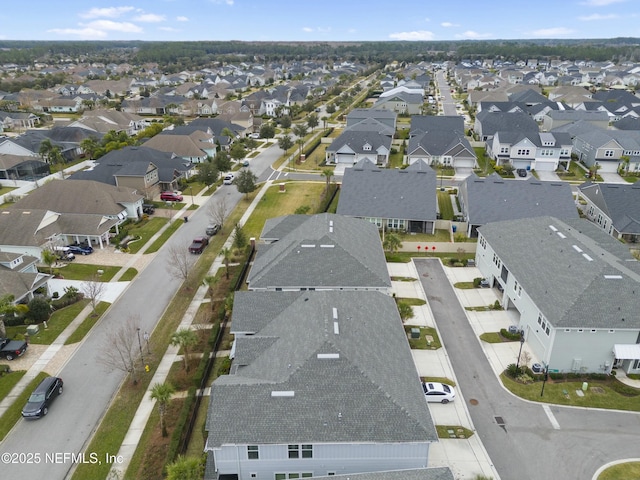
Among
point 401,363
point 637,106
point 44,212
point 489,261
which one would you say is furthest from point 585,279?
point 637,106

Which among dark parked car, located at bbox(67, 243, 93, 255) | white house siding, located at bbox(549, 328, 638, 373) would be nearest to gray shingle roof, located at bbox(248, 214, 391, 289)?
white house siding, located at bbox(549, 328, 638, 373)

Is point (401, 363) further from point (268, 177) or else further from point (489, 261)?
point (268, 177)

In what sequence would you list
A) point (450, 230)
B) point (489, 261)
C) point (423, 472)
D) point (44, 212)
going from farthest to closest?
point (450, 230) → point (44, 212) → point (489, 261) → point (423, 472)

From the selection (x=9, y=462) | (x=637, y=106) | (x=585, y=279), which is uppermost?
(x=637, y=106)

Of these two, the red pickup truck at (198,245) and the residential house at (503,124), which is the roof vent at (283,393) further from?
the residential house at (503,124)

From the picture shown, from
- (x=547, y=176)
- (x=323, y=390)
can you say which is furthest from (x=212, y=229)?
(x=547, y=176)

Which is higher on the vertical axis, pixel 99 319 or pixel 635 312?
pixel 635 312

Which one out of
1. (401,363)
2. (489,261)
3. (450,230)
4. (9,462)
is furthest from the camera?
(450,230)
